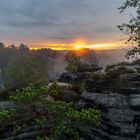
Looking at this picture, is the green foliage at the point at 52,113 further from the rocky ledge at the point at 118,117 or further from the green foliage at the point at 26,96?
the rocky ledge at the point at 118,117

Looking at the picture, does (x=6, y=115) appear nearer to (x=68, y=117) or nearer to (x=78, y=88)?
(x=68, y=117)

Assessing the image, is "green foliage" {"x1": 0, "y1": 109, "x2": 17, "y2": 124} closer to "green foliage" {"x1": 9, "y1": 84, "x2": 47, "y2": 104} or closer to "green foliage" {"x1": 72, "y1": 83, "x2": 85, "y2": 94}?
"green foliage" {"x1": 9, "y1": 84, "x2": 47, "y2": 104}

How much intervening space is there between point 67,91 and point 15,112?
1462 centimetres

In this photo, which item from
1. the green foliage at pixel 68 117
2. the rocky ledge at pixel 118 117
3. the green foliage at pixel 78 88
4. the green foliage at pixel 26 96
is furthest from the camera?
the green foliage at pixel 78 88

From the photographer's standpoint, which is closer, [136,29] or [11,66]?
[136,29]

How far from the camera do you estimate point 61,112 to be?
20.0 metres

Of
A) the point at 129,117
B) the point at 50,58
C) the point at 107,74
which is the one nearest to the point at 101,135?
the point at 129,117

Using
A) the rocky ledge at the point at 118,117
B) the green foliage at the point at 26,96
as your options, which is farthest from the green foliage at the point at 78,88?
the green foliage at the point at 26,96

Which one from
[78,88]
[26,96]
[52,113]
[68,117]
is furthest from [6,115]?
[78,88]

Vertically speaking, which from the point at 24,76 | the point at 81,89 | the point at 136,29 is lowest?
the point at 24,76

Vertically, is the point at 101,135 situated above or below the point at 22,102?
below

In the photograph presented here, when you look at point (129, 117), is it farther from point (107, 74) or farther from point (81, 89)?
point (81, 89)

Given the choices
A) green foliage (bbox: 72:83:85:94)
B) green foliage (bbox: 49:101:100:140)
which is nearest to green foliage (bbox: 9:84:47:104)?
green foliage (bbox: 49:101:100:140)

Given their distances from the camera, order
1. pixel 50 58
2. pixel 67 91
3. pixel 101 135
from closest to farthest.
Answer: pixel 101 135, pixel 67 91, pixel 50 58
